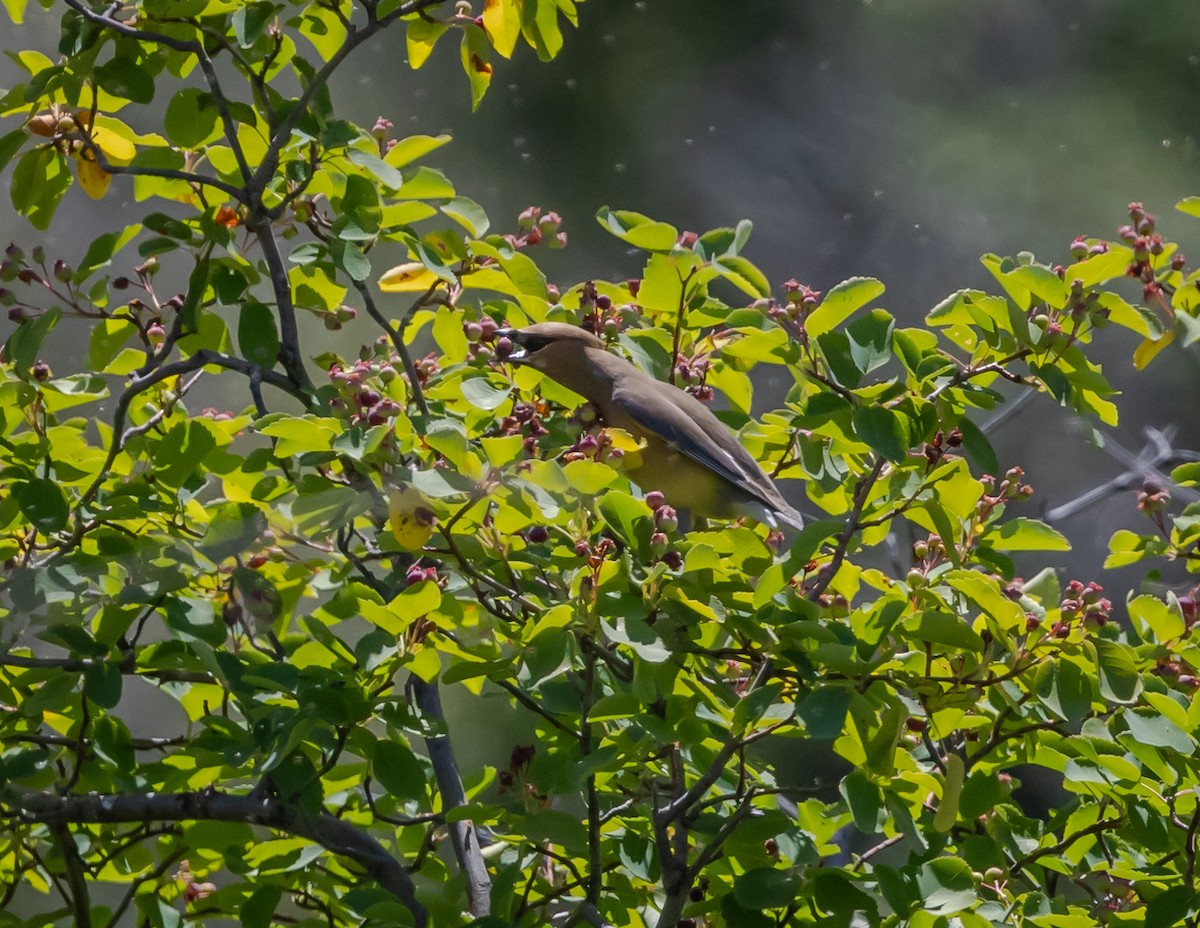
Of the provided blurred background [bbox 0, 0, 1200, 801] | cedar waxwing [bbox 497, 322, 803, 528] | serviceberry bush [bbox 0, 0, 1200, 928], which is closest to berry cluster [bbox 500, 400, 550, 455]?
serviceberry bush [bbox 0, 0, 1200, 928]

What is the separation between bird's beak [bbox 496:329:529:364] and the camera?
1986 millimetres

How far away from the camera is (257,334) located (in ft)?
6.42

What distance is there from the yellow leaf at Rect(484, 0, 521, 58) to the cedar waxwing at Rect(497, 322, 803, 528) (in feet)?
1.45

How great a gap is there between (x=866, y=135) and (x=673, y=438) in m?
4.87

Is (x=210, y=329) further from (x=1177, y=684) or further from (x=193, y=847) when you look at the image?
(x=1177, y=684)

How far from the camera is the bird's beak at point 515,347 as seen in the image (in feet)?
6.51

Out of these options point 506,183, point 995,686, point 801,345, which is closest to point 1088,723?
point 995,686

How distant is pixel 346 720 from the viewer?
158cm

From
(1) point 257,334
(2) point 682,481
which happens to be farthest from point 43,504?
(2) point 682,481

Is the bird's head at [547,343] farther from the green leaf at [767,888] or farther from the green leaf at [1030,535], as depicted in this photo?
the green leaf at [767,888]

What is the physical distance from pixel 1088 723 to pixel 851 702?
14.7 inches

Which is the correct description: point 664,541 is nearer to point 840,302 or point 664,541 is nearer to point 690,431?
point 840,302

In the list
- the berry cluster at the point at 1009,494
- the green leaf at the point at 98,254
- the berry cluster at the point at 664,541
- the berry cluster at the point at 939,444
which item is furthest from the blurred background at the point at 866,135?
the berry cluster at the point at 664,541

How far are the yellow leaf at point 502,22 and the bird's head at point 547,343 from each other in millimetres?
363
